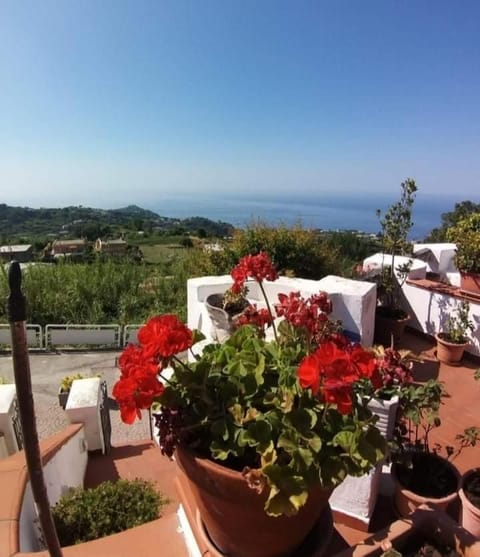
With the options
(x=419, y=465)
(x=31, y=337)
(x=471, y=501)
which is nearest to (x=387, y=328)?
(x=419, y=465)

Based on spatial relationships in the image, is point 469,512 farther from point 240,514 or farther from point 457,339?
point 457,339

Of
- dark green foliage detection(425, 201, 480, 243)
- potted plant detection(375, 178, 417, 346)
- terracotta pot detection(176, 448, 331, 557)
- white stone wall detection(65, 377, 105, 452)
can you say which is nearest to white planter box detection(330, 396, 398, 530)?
terracotta pot detection(176, 448, 331, 557)

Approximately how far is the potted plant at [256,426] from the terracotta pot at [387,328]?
3361 millimetres

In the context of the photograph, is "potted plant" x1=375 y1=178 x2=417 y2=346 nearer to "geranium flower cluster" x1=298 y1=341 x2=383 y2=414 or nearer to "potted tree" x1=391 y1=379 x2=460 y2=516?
"potted tree" x1=391 y1=379 x2=460 y2=516

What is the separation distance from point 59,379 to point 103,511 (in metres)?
3.48

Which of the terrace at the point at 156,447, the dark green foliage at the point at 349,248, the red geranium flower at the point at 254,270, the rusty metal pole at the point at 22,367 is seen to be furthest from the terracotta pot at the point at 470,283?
the rusty metal pole at the point at 22,367

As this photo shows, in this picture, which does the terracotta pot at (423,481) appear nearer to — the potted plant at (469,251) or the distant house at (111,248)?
the potted plant at (469,251)

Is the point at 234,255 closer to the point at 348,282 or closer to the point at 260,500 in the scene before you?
the point at 348,282

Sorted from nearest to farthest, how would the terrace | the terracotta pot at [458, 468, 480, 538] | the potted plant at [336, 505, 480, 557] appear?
1. the potted plant at [336, 505, 480, 557]
2. the terrace
3. the terracotta pot at [458, 468, 480, 538]

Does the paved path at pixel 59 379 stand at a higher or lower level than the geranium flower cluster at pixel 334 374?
lower

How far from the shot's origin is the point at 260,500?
0.80 metres

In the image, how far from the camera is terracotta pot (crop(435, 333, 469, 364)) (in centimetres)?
390

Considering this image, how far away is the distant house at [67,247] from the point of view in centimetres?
869

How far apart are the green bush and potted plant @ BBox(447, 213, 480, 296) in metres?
3.58
